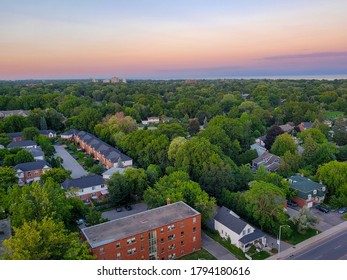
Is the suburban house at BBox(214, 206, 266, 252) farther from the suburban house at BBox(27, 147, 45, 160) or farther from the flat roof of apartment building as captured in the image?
the suburban house at BBox(27, 147, 45, 160)

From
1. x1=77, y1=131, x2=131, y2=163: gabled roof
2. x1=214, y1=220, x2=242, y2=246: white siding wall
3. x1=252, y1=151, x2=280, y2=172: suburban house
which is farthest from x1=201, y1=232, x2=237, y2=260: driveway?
x1=77, y1=131, x2=131, y2=163: gabled roof

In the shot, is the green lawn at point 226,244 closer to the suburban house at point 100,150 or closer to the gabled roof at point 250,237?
the gabled roof at point 250,237

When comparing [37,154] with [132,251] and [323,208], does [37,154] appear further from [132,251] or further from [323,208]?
[323,208]

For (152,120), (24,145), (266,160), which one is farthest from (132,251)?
(152,120)

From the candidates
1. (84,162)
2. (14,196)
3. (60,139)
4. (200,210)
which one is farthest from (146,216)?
(60,139)

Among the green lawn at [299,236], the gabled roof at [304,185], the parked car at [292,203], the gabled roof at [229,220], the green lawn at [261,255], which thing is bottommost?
the green lawn at [261,255]

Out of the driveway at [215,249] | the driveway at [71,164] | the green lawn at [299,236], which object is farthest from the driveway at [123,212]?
the green lawn at [299,236]
